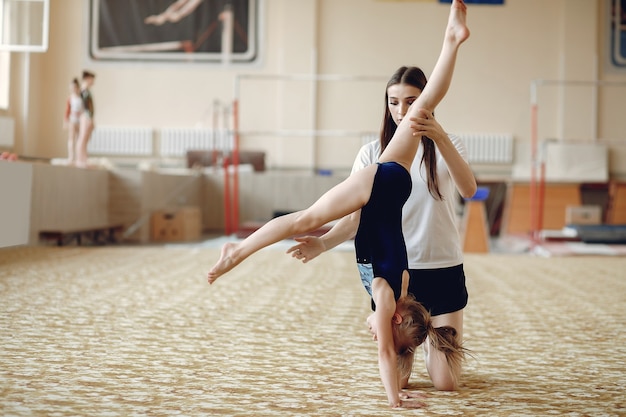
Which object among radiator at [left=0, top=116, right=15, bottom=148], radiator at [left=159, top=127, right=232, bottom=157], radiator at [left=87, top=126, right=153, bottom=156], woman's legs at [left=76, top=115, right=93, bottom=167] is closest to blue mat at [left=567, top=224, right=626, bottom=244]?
woman's legs at [left=76, top=115, right=93, bottom=167]

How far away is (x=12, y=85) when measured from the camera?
9445 millimetres

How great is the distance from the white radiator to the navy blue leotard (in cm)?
871

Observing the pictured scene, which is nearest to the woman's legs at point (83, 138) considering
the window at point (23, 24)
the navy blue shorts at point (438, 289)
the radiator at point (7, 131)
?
the window at point (23, 24)

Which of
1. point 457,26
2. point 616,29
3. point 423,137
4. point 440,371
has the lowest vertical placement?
point 440,371

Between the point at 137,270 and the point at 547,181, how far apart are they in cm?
611

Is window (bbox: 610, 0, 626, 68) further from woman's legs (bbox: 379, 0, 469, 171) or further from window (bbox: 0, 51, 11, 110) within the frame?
woman's legs (bbox: 379, 0, 469, 171)

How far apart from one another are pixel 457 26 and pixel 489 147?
8.60 metres

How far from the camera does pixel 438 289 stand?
180 centimetres

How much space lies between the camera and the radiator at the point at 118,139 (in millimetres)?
9984

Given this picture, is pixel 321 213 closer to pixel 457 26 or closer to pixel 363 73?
pixel 457 26

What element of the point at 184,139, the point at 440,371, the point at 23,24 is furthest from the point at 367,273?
the point at 184,139

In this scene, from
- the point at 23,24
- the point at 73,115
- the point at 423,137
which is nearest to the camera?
the point at 423,137

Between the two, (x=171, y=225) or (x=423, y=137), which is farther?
(x=171, y=225)

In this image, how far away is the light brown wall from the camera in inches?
396
